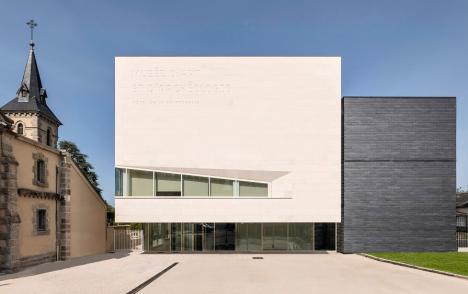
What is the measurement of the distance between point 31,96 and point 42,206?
32.0 meters

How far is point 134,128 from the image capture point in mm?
23484

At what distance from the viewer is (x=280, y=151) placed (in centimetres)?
2345

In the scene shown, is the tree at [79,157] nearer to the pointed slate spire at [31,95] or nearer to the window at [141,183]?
the pointed slate spire at [31,95]

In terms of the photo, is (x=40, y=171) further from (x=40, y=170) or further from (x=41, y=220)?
(x=41, y=220)

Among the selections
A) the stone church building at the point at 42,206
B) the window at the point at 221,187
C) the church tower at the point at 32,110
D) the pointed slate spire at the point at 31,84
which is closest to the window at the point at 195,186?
the window at the point at 221,187

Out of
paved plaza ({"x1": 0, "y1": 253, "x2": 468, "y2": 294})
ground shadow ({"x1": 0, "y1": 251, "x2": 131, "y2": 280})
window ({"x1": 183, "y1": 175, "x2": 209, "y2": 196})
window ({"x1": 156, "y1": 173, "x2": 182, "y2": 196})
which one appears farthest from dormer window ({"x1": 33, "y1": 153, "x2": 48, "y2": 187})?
window ({"x1": 183, "y1": 175, "x2": 209, "y2": 196})

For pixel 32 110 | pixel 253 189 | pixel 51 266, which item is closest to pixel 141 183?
pixel 51 266

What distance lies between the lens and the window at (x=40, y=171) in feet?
66.0

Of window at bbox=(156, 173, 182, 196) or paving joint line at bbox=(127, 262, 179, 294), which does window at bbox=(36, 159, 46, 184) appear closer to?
window at bbox=(156, 173, 182, 196)

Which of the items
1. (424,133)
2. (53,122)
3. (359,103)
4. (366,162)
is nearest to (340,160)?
(366,162)

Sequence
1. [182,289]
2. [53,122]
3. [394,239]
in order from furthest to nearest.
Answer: [53,122], [394,239], [182,289]

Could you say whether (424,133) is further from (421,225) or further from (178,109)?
(178,109)

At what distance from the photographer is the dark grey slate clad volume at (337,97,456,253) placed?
23531 millimetres

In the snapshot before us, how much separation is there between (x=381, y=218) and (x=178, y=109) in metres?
15.1
